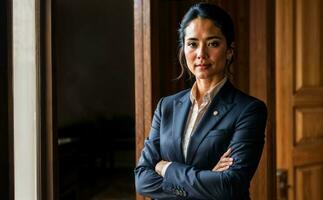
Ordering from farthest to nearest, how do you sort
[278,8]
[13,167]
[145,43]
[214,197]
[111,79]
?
1. [278,8]
2. [111,79]
3. [145,43]
4. [13,167]
5. [214,197]

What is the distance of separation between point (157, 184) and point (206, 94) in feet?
1.01

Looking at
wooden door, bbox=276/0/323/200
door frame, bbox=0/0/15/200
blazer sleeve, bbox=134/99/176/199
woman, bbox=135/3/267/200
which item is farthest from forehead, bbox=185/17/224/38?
wooden door, bbox=276/0/323/200

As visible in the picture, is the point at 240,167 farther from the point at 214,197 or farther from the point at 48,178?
the point at 48,178

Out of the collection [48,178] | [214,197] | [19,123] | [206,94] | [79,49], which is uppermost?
[79,49]

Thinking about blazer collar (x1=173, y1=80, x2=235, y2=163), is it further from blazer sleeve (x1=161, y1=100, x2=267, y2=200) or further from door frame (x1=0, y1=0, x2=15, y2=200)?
door frame (x1=0, y1=0, x2=15, y2=200)

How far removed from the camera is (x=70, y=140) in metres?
1.85

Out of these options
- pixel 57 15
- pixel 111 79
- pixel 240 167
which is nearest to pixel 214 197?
pixel 240 167

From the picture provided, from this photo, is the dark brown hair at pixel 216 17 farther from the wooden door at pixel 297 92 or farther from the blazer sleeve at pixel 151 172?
the wooden door at pixel 297 92

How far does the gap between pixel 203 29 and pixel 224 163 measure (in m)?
0.39

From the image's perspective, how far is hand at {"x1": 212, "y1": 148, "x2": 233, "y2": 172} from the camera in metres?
1.10

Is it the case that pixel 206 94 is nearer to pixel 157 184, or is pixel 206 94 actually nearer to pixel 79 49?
pixel 157 184

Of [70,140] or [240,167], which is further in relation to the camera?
[70,140]

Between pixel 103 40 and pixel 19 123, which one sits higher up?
pixel 103 40

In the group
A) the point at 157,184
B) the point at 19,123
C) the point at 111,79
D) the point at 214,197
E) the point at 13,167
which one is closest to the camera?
the point at 214,197
